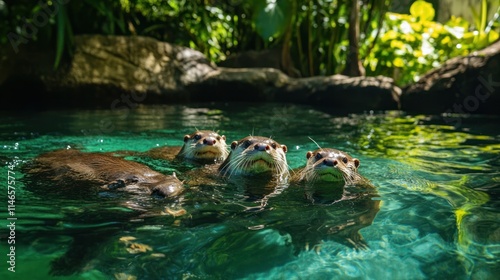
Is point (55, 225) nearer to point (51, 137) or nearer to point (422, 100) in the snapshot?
point (51, 137)

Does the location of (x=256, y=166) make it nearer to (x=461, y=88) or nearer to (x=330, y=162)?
(x=330, y=162)

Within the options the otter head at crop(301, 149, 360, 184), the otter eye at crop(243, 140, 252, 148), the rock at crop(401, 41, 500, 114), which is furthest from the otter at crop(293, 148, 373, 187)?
the rock at crop(401, 41, 500, 114)

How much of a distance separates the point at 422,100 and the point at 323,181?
14.1ft

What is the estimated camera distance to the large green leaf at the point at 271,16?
7.26 m

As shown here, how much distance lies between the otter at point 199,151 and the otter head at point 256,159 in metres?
0.51

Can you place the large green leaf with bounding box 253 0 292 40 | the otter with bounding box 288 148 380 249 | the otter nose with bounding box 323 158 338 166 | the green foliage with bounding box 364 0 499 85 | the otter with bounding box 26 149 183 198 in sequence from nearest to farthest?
the otter with bounding box 288 148 380 249 → the otter with bounding box 26 149 183 198 → the otter nose with bounding box 323 158 338 166 → the large green leaf with bounding box 253 0 292 40 → the green foliage with bounding box 364 0 499 85

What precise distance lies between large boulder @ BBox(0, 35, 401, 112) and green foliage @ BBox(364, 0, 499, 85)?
1576 millimetres

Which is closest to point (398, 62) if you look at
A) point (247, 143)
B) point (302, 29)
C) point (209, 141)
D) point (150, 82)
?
point (302, 29)

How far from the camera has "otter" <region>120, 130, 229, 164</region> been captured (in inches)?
155

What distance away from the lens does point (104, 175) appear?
2.83 m

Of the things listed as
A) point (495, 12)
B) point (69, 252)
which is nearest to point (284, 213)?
point (69, 252)

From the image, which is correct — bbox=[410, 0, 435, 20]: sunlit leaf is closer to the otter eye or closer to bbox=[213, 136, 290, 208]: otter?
bbox=[213, 136, 290, 208]: otter

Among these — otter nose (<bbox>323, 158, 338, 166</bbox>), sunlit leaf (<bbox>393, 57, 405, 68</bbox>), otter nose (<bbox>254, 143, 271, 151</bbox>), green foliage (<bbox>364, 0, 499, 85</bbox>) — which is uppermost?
green foliage (<bbox>364, 0, 499, 85</bbox>)

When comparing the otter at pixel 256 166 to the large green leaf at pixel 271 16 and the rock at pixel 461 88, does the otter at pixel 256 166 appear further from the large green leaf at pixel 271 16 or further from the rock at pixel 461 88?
the large green leaf at pixel 271 16
